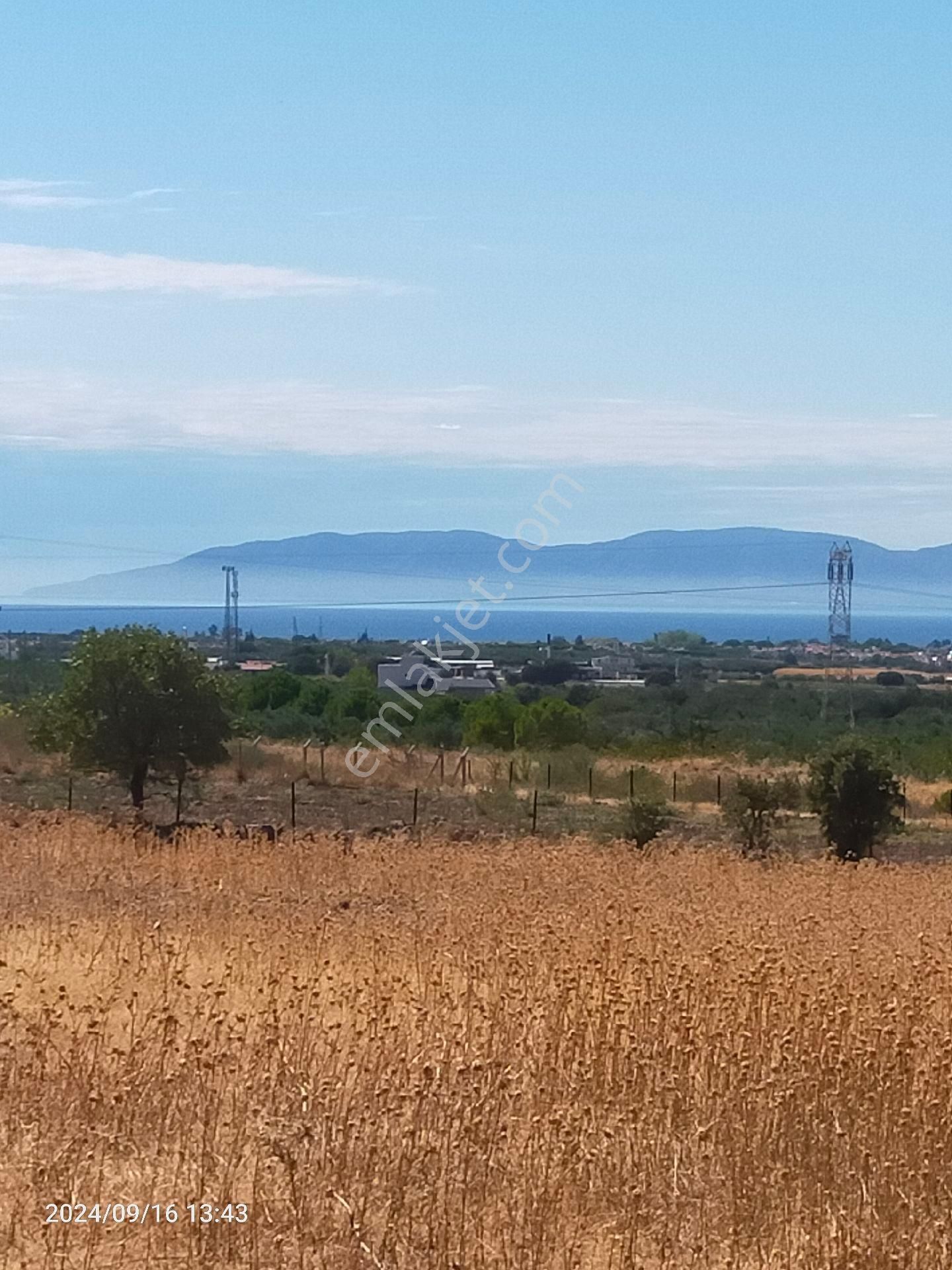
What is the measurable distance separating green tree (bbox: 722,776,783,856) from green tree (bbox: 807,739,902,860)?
1182 mm

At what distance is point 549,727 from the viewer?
47188mm

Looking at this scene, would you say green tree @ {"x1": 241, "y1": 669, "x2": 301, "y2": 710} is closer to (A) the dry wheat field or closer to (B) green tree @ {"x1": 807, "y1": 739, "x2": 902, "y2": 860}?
(B) green tree @ {"x1": 807, "y1": 739, "x2": 902, "y2": 860}

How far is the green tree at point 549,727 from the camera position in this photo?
4647 cm

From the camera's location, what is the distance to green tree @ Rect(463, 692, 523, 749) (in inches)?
1852

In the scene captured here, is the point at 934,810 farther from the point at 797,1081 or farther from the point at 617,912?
the point at 797,1081

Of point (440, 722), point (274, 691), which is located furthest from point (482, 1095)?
point (274, 691)

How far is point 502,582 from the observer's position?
3394cm

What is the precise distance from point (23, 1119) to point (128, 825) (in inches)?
586

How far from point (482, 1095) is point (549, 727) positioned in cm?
4120

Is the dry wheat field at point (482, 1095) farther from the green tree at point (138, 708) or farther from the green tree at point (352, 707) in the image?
the green tree at point (352, 707)

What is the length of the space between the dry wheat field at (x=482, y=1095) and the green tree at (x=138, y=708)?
15.7 meters

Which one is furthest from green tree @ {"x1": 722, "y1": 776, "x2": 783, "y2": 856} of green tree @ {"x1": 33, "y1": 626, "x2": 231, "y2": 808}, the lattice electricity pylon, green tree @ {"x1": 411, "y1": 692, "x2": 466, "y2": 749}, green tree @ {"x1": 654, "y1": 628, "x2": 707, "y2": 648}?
green tree @ {"x1": 654, "y1": 628, "x2": 707, "y2": 648}

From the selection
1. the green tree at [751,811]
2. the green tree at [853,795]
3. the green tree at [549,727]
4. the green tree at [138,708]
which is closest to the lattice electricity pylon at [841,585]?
the green tree at [549,727]

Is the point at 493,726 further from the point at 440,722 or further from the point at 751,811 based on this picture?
the point at 751,811
